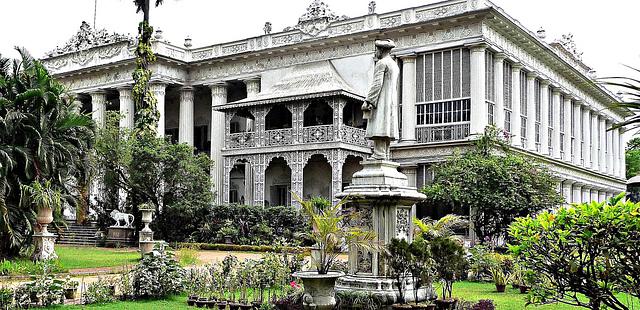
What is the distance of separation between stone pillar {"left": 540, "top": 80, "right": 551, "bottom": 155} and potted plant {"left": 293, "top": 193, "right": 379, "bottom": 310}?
82.0 feet

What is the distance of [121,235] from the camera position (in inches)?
1190

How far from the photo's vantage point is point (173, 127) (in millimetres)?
41844

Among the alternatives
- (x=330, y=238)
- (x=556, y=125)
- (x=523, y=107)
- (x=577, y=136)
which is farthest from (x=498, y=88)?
(x=330, y=238)

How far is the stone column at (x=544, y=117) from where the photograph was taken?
3416 cm

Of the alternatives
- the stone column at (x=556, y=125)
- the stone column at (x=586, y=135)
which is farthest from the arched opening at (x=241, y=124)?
the stone column at (x=586, y=135)

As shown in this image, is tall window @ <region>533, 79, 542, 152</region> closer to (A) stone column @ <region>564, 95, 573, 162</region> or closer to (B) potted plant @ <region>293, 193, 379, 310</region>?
(A) stone column @ <region>564, 95, 573, 162</region>

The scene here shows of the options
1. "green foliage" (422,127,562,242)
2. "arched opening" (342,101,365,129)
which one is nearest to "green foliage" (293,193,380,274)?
"green foliage" (422,127,562,242)

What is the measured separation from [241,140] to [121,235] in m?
7.04

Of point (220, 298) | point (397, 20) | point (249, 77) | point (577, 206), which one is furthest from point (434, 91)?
point (577, 206)

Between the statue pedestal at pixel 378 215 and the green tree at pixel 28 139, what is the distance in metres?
9.68

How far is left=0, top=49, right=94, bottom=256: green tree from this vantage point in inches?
690

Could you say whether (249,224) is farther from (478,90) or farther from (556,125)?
(556,125)

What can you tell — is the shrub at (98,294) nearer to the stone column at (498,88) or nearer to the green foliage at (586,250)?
the green foliage at (586,250)

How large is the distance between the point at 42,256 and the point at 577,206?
14528 mm
